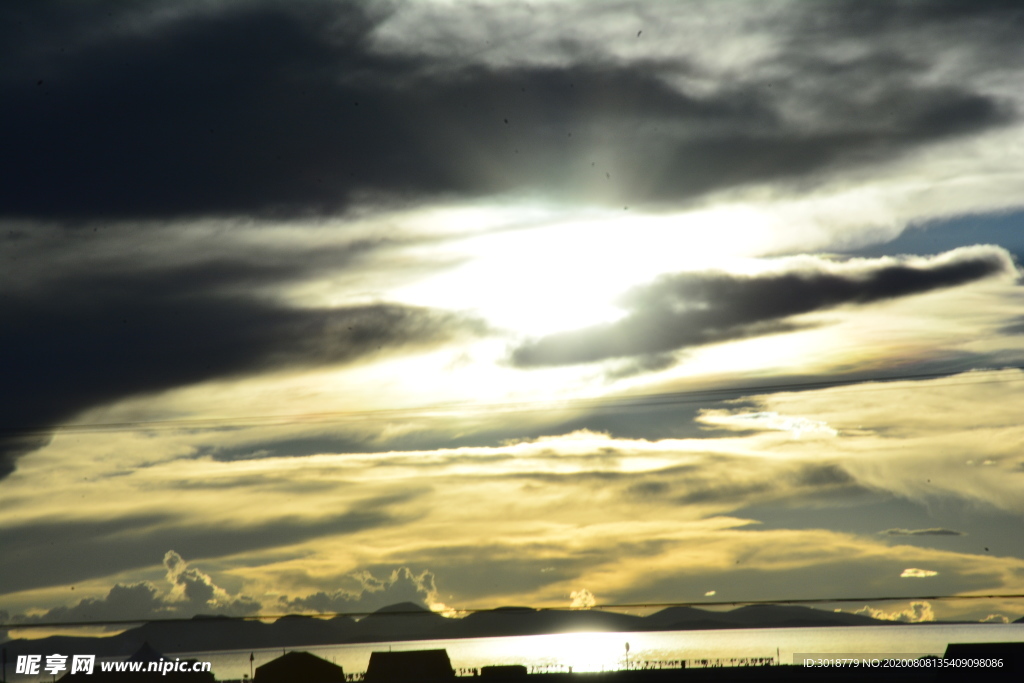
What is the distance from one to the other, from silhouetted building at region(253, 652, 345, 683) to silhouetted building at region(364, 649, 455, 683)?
398cm

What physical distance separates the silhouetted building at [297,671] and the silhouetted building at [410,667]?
3.98 meters

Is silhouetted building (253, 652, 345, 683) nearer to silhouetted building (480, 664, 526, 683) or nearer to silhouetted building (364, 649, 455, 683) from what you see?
silhouetted building (364, 649, 455, 683)

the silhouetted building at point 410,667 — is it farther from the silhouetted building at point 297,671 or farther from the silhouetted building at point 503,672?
the silhouetted building at point 297,671

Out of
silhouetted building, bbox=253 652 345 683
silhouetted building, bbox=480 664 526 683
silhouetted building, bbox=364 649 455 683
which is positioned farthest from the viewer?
silhouetted building, bbox=364 649 455 683

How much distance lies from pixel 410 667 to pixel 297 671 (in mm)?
12287

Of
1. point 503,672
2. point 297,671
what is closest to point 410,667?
point 503,672

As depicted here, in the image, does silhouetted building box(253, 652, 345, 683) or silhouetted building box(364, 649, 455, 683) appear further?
silhouetted building box(364, 649, 455, 683)

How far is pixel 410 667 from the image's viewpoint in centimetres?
10262

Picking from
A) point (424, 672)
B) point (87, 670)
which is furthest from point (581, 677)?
point (87, 670)

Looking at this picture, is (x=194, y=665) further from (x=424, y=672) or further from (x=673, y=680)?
(x=673, y=680)

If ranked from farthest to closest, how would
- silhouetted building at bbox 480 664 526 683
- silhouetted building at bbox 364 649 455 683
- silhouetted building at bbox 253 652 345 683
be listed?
1. silhouetted building at bbox 364 649 455 683
2. silhouetted building at bbox 253 652 345 683
3. silhouetted building at bbox 480 664 526 683

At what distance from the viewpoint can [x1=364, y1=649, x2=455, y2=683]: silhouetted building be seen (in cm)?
9931

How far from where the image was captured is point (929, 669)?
267 feet

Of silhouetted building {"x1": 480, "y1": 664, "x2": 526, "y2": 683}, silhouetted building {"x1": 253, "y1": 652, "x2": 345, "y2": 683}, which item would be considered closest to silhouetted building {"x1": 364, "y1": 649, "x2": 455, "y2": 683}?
silhouetted building {"x1": 480, "y1": 664, "x2": 526, "y2": 683}
